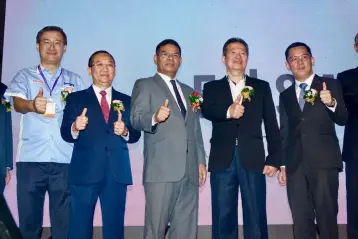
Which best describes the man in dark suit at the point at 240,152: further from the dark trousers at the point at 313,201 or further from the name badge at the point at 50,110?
the name badge at the point at 50,110

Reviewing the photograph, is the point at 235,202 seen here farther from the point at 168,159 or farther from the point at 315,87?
the point at 315,87

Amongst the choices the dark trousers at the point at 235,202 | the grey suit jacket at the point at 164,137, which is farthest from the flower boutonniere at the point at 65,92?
the dark trousers at the point at 235,202

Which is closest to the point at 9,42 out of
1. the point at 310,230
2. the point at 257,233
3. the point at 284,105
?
the point at 284,105

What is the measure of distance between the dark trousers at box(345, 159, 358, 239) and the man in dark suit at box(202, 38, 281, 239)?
0.69m

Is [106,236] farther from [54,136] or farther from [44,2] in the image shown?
[44,2]

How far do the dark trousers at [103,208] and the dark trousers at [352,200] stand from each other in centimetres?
192

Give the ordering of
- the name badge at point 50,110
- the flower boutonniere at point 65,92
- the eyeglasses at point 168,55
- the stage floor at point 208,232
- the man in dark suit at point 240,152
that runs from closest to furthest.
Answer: the man in dark suit at point 240,152
the name badge at point 50,110
the flower boutonniere at point 65,92
the eyeglasses at point 168,55
the stage floor at point 208,232

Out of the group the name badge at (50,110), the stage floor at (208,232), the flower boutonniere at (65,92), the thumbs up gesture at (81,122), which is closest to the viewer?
the thumbs up gesture at (81,122)

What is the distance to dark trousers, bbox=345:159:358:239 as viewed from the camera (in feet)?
10.8

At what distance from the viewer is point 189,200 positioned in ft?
10.6

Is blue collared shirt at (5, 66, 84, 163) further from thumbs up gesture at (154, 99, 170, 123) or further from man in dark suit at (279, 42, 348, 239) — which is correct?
man in dark suit at (279, 42, 348, 239)

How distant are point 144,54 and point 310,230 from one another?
2.50 metres

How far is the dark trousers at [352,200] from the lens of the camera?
331 centimetres

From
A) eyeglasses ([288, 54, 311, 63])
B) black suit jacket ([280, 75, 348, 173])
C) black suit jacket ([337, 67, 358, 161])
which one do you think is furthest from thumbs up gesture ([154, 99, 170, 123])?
black suit jacket ([337, 67, 358, 161])
